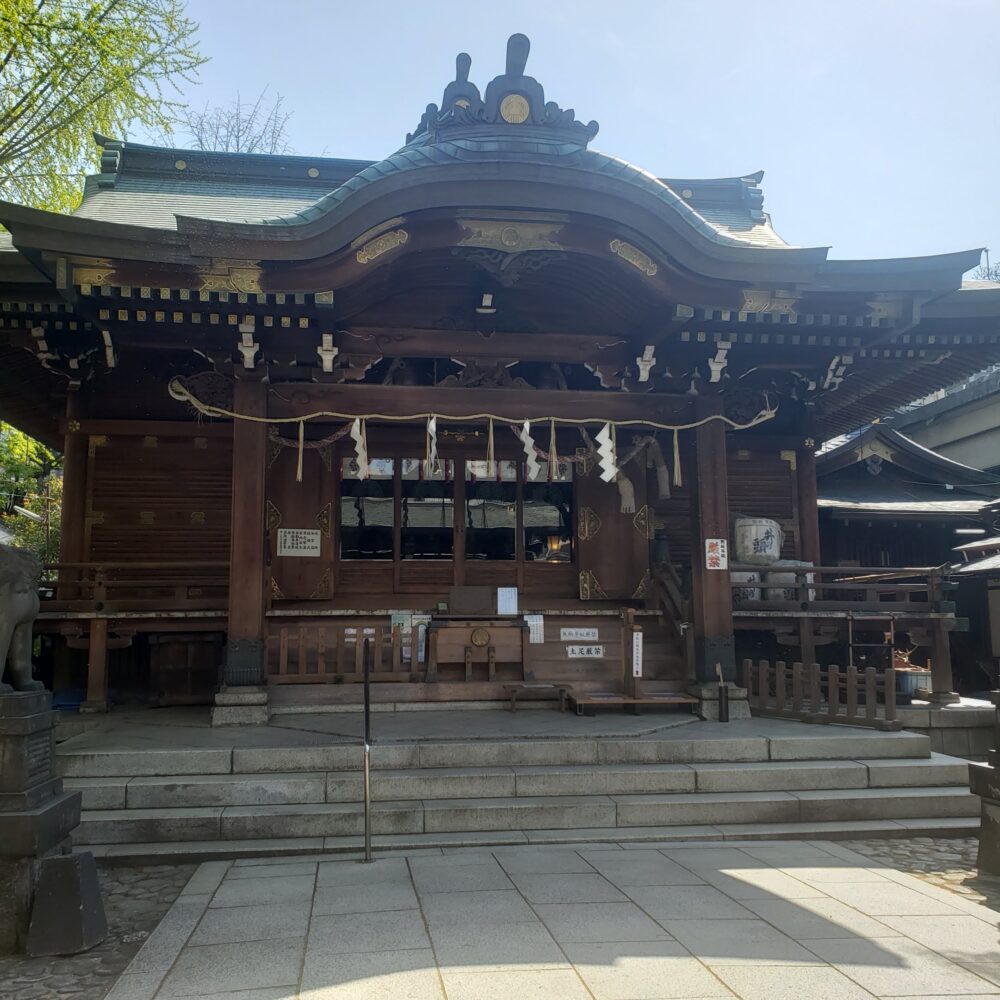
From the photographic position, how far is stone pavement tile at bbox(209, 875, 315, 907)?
16.5 ft

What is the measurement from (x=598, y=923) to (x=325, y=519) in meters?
7.26

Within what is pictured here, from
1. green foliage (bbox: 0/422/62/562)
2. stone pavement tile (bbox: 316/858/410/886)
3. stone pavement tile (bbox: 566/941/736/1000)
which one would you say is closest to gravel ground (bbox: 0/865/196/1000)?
stone pavement tile (bbox: 316/858/410/886)

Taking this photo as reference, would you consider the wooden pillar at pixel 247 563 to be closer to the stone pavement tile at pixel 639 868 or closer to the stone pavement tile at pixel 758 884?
the stone pavement tile at pixel 639 868

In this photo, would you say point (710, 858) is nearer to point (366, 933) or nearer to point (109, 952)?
point (366, 933)

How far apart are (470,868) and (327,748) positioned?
2008mm

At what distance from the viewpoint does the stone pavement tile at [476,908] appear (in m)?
4.68

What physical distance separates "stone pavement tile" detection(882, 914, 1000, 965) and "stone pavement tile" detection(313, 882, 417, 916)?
296 centimetres

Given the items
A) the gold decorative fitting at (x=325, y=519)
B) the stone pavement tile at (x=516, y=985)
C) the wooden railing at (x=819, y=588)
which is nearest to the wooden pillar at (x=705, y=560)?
the wooden railing at (x=819, y=588)

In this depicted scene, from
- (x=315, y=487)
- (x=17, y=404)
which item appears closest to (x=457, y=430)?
(x=315, y=487)

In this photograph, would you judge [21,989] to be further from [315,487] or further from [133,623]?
[315,487]

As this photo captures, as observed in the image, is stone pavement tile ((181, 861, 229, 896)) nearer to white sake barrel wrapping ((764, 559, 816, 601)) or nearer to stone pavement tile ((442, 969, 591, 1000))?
stone pavement tile ((442, 969, 591, 1000))

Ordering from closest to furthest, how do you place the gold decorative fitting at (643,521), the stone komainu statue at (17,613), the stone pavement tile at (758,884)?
the stone komainu statue at (17,613) < the stone pavement tile at (758,884) < the gold decorative fitting at (643,521)

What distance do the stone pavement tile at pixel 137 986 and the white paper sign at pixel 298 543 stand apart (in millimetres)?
6938

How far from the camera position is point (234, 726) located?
8.12m
